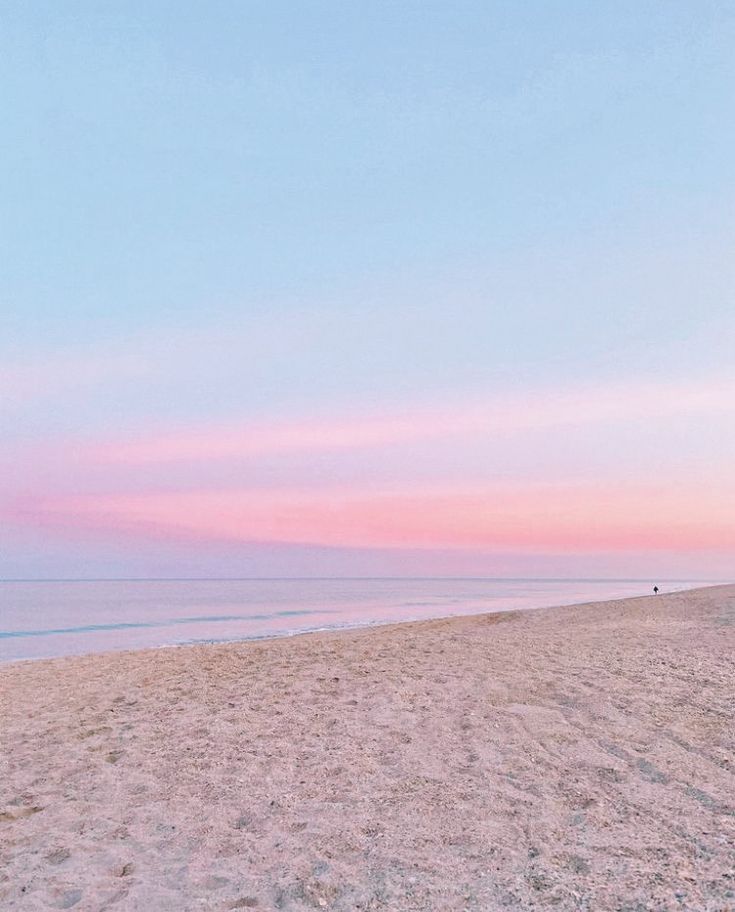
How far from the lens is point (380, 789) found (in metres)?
6.66

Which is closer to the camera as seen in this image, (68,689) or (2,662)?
(68,689)

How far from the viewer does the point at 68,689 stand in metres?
12.5

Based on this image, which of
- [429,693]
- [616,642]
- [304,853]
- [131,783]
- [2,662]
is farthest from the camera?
[2,662]

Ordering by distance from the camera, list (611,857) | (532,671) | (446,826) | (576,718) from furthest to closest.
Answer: (532,671), (576,718), (446,826), (611,857)

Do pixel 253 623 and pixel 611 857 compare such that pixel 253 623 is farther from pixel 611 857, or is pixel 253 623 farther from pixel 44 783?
pixel 611 857

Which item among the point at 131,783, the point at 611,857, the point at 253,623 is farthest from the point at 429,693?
the point at 253,623

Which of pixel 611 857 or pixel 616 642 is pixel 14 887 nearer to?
pixel 611 857

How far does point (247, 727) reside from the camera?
349 inches

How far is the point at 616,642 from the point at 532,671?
4.25m

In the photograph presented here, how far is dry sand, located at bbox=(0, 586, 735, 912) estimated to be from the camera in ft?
16.1

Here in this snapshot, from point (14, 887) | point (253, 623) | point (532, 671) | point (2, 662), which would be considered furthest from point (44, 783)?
Result: point (253, 623)

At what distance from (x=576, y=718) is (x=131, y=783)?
502 centimetres

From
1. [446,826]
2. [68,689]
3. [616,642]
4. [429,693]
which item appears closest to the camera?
[446,826]

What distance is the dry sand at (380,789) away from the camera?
193 inches
